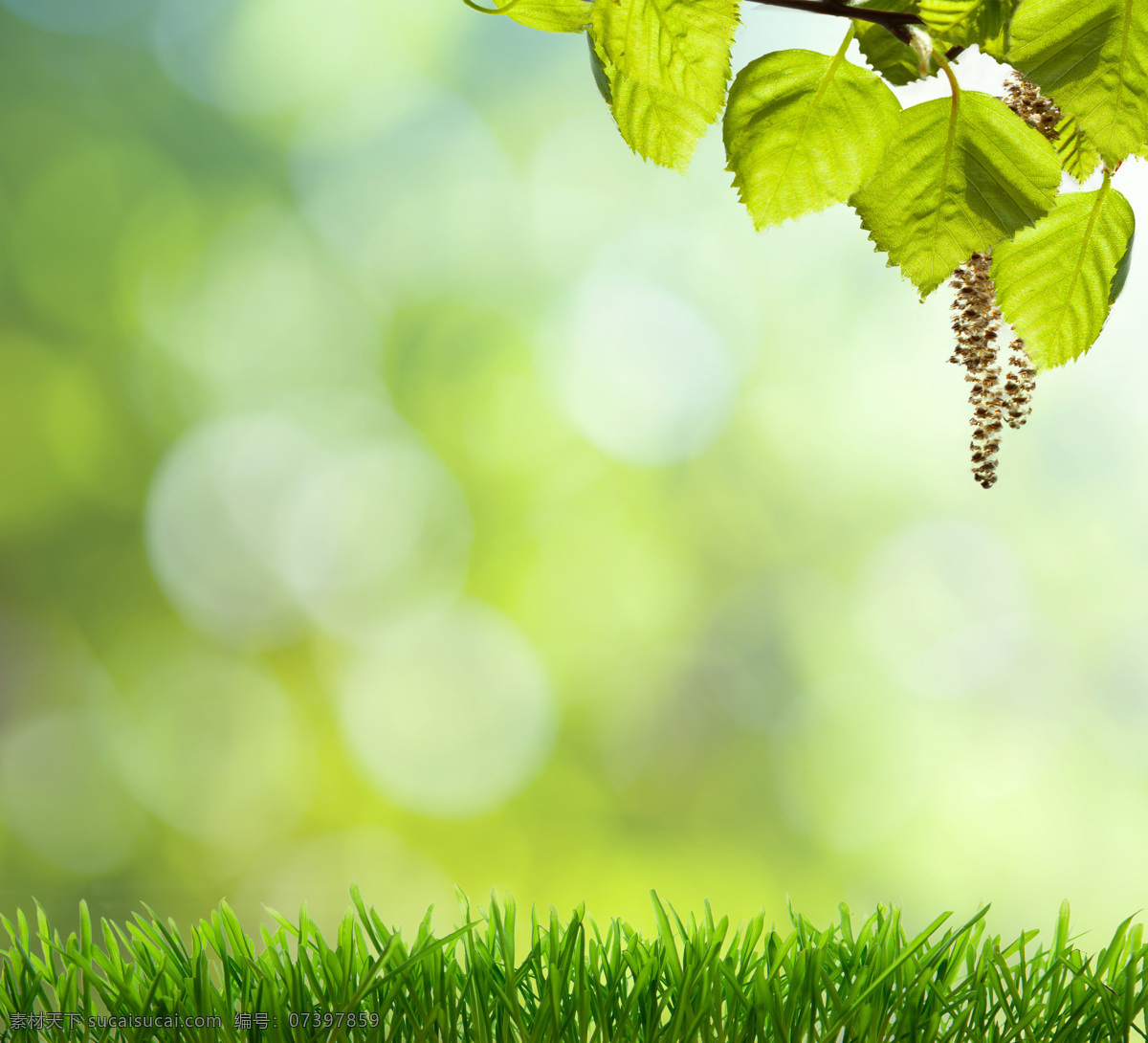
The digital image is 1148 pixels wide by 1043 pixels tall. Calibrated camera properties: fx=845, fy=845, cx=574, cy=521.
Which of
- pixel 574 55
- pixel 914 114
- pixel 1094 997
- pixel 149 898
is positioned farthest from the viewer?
pixel 574 55

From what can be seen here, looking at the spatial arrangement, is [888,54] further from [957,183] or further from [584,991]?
[584,991]

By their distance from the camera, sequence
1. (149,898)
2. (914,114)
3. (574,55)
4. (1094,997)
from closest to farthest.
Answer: (914,114) → (1094,997) → (149,898) → (574,55)

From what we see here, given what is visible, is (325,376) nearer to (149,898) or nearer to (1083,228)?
(149,898)

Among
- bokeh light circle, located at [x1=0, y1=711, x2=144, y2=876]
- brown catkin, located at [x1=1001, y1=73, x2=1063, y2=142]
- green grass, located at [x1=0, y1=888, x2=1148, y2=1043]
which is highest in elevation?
bokeh light circle, located at [x1=0, y1=711, x2=144, y2=876]

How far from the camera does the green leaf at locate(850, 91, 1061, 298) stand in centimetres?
15

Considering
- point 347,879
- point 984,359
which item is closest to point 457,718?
point 347,879

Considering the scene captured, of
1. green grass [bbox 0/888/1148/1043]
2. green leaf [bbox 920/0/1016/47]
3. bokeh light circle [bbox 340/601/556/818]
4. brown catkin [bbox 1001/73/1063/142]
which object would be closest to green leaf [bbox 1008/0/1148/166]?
green leaf [bbox 920/0/1016/47]

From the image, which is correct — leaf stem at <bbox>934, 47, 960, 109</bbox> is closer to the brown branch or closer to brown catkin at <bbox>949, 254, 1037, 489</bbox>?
the brown branch

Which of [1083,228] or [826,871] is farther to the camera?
[826,871]

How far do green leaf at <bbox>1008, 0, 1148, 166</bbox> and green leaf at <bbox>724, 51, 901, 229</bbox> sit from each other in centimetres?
2

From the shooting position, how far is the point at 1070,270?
0.17m

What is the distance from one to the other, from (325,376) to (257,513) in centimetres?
38

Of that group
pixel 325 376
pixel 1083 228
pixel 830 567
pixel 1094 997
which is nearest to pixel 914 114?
pixel 1083 228

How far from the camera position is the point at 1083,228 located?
0.55ft
